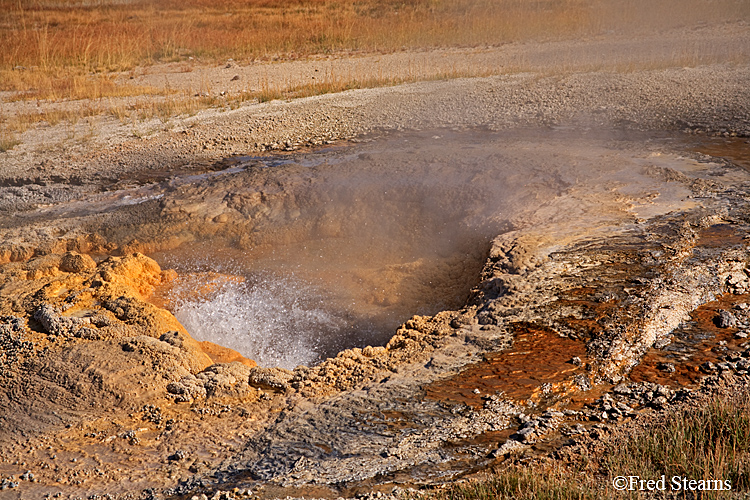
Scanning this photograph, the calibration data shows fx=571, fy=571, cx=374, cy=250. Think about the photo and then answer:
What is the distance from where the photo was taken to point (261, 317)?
4523 millimetres

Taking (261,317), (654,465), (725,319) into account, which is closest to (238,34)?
(261,317)

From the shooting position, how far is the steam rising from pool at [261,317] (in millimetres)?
4191

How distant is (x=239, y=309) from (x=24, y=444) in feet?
6.40

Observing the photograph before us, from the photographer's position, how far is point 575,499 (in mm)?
2002

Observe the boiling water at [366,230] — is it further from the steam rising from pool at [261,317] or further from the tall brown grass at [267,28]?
the tall brown grass at [267,28]

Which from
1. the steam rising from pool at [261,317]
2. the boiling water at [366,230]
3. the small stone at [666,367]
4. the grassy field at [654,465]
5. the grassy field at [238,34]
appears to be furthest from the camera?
the grassy field at [238,34]

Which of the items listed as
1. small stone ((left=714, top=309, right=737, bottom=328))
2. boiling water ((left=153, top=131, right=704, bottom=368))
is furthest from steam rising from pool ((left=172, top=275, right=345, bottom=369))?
small stone ((left=714, top=309, right=737, bottom=328))

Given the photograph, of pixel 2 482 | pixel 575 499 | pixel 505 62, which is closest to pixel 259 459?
pixel 2 482

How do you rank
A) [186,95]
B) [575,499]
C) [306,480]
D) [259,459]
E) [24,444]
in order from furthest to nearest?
1. [186,95]
2. [24,444]
3. [259,459]
4. [306,480]
5. [575,499]

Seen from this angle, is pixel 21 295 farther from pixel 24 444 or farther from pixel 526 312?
pixel 526 312

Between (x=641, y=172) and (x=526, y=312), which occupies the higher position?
(x=641, y=172)

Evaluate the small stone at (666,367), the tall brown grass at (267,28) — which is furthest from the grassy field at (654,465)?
the tall brown grass at (267,28)

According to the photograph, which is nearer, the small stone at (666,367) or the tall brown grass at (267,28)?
the small stone at (666,367)

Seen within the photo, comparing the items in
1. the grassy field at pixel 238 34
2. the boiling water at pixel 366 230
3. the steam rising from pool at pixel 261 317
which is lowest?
the steam rising from pool at pixel 261 317
